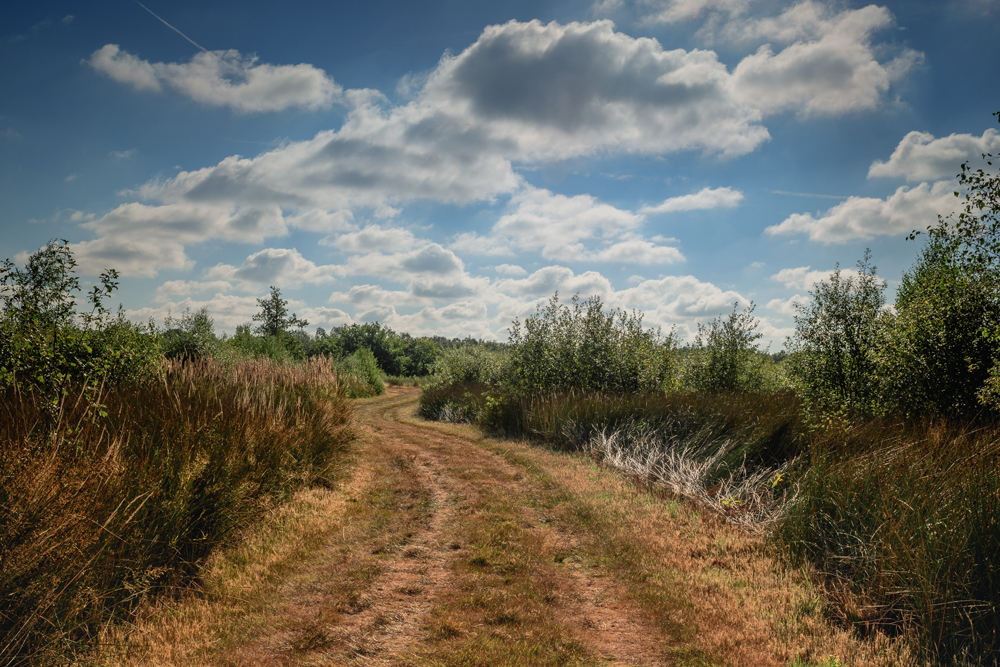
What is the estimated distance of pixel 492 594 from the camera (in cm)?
483

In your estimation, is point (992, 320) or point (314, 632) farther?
point (992, 320)

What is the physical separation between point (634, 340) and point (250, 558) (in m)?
14.0

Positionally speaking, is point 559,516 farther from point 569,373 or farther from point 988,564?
point 569,373

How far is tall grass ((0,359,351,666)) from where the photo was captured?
3.42m

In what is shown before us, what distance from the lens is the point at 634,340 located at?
17.0 m

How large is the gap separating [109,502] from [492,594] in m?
3.56

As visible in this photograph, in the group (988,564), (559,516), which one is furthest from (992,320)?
(559,516)

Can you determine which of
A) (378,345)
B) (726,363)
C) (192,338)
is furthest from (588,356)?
(378,345)

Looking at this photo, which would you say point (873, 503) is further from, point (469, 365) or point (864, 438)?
point (469, 365)

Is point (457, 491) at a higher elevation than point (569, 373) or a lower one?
lower

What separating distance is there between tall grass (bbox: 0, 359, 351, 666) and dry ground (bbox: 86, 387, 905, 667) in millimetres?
355

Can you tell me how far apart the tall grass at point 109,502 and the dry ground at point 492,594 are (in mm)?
355

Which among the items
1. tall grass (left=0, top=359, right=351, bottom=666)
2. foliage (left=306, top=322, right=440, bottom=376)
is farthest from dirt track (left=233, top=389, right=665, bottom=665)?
foliage (left=306, top=322, right=440, bottom=376)

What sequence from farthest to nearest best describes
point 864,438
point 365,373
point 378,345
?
point 378,345
point 365,373
point 864,438
